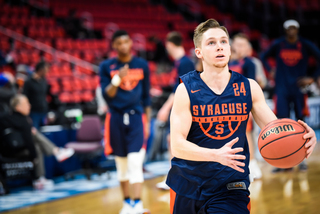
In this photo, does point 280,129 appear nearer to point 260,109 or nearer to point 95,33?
point 260,109

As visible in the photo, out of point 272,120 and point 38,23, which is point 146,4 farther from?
point 272,120

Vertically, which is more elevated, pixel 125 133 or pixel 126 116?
pixel 126 116

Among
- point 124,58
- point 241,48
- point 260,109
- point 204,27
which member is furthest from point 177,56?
point 260,109

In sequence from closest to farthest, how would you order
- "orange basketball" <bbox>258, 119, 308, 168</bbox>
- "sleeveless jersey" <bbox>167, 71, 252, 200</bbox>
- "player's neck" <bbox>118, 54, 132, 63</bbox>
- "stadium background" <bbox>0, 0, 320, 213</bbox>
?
"orange basketball" <bbox>258, 119, 308, 168</bbox> → "sleeveless jersey" <bbox>167, 71, 252, 200</bbox> → "player's neck" <bbox>118, 54, 132, 63</bbox> → "stadium background" <bbox>0, 0, 320, 213</bbox>

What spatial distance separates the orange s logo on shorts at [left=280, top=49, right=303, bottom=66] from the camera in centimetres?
555

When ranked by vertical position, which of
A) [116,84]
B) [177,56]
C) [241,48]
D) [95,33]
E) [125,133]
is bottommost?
[125,133]

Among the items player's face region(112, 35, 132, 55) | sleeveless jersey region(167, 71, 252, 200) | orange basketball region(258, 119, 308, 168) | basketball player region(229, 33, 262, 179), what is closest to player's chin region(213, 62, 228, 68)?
sleeveless jersey region(167, 71, 252, 200)

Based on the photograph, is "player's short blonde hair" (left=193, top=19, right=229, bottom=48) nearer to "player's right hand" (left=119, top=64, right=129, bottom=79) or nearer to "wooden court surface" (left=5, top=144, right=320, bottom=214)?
"player's right hand" (left=119, top=64, right=129, bottom=79)

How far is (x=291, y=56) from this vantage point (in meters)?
5.57

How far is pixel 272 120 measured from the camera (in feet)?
6.93

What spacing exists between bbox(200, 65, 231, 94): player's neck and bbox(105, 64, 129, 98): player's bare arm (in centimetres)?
172

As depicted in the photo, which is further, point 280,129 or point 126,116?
point 126,116

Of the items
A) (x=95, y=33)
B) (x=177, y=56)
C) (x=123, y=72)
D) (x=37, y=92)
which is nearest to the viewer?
(x=123, y=72)

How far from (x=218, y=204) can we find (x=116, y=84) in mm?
2085
